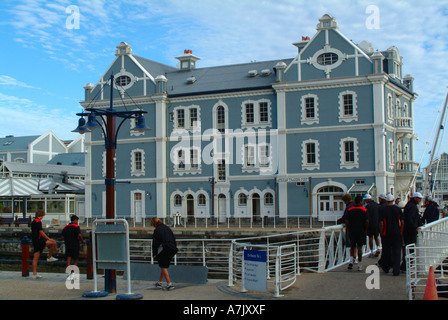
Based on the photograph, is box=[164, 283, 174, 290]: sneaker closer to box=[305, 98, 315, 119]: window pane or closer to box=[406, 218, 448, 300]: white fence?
box=[406, 218, 448, 300]: white fence

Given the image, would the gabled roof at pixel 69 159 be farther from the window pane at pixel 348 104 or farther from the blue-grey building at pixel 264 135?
the window pane at pixel 348 104

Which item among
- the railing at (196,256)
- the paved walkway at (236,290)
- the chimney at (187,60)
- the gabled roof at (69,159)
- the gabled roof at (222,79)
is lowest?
the railing at (196,256)

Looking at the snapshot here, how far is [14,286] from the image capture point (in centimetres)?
1415

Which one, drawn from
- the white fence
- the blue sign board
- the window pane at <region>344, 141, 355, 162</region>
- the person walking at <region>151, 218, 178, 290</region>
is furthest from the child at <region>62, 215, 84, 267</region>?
the window pane at <region>344, 141, 355, 162</region>

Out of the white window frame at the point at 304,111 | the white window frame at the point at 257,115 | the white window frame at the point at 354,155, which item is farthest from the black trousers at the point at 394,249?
the white window frame at the point at 257,115

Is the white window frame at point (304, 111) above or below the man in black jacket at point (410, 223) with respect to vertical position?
above

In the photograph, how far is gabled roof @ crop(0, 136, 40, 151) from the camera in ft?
Answer: 247

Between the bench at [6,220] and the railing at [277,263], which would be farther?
the bench at [6,220]

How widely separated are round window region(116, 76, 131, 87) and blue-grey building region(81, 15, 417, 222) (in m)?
0.08

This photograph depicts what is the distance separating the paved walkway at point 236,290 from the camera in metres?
11.9

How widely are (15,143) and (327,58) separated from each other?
169ft

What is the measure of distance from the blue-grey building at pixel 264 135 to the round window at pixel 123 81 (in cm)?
8

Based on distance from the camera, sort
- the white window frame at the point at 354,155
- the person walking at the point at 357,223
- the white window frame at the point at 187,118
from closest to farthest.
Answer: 1. the person walking at the point at 357,223
2. the white window frame at the point at 354,155
3. the white window frame at the point at 187,118
